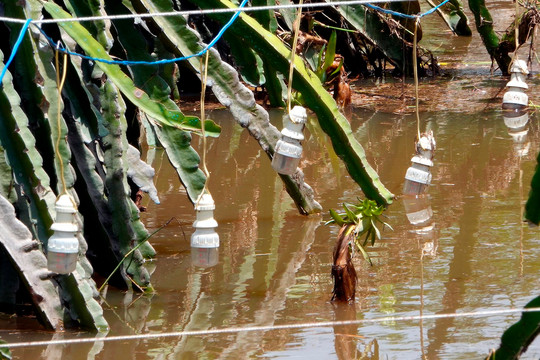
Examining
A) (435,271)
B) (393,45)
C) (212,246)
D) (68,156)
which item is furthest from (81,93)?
(393,45)

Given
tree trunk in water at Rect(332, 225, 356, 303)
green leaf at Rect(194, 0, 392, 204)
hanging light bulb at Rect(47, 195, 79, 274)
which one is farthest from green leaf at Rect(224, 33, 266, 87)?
hanging light bulb at Rect(47, 195, 79, 274)

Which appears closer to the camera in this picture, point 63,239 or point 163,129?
point 63,239

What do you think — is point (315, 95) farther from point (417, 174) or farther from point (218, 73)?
point (417, 174)

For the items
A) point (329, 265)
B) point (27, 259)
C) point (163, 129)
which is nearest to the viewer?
point (27, 259)

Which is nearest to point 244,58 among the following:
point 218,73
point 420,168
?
point 218,73

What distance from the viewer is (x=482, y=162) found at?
640 centimetres

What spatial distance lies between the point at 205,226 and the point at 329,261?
4.11 ft

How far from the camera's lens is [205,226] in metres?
3.75

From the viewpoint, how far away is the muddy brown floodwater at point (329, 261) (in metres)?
3.87

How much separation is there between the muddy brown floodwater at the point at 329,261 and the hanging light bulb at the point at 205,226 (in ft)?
0.19

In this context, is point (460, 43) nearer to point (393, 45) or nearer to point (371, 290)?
point (393, 45)

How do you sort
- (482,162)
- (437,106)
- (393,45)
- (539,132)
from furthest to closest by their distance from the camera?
(393,45) → (437,106) → (539,132) → (482,162)

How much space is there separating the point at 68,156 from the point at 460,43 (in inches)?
292

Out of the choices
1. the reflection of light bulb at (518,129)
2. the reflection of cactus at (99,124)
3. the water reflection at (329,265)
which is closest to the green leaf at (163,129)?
the reflection of cactus at (99,124)
